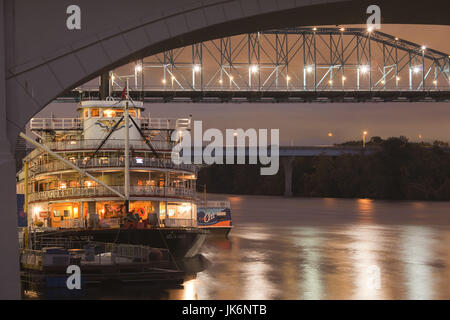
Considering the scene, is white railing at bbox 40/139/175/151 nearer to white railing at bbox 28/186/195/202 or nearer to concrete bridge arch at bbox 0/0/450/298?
white railing at bbox 28/186/195/202

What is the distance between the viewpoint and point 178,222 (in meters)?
28.8

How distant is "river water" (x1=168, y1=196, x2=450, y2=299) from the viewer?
20.7 metres

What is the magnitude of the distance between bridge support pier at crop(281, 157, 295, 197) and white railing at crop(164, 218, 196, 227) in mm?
79695

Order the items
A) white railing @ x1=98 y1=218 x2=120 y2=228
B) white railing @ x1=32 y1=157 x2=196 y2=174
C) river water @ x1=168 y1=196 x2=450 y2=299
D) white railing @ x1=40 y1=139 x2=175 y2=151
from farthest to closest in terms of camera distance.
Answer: white railing @ x1=40 y1=139 x2=175 y2=151 < white railing @ x1=32 y1=157 x2=196 y2=174 < white railing @ x1=98 y1=218 x2=120 y2=228 < river water @ x1=168 y1=196 x2=450 y2=299

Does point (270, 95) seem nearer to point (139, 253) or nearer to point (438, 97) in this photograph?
point (438, 97)

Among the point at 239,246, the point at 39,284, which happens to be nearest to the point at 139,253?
the point at 39,284

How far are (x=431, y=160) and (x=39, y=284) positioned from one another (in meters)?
83.8

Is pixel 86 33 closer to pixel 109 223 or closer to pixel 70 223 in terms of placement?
pixel 109 223

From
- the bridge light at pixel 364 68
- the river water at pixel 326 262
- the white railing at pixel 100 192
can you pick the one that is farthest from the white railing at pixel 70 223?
the bridge light at pixel 364 68

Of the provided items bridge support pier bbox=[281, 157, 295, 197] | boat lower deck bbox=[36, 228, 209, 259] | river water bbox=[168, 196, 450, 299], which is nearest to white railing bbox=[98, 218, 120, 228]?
boat lower deck bbox=[36, 228, 209, 259]

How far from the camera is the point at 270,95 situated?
95062 millimetres

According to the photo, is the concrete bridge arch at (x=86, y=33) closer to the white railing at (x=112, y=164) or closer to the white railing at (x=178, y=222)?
the white railing at (x=112, y=164)

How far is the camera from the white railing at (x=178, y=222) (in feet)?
92.2

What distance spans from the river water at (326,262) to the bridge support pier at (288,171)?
51438 mm
